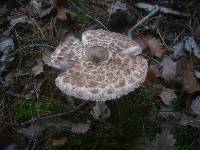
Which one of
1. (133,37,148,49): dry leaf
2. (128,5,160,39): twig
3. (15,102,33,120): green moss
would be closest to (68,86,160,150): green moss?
(15,102,33,120): green moss

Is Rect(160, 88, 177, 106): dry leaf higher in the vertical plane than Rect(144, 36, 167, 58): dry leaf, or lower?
lower

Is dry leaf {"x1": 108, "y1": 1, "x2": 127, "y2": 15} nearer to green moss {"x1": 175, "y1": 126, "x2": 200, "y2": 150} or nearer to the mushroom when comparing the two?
the mushroom

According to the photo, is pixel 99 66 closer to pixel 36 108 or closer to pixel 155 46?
pixel 36 108

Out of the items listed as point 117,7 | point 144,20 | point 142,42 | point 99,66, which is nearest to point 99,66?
point 99,66

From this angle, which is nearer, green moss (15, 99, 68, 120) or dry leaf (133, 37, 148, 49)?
green moss (15, 99, 68, 120)

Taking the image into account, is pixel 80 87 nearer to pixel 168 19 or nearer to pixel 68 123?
pixel 68 123
